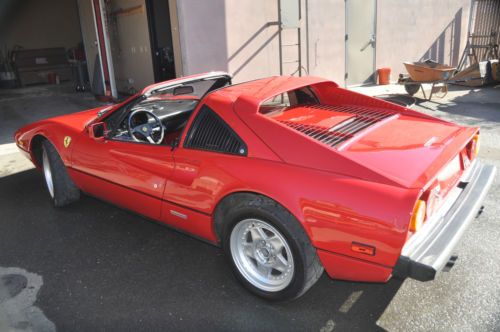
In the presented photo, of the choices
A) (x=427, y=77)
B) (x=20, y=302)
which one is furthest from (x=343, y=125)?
(x=427, y=77)

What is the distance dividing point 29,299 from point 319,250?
6.86 feet

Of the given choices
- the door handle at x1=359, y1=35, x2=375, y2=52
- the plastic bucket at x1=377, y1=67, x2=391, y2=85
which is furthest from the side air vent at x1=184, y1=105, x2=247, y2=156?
the plastic bucket at x1=377, y1=67, x2=391, y2=85

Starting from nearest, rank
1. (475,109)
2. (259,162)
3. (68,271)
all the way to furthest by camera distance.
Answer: (259,162), (68,271), (475,109)

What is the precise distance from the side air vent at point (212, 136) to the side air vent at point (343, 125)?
0.43m

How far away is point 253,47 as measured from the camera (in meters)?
9.43

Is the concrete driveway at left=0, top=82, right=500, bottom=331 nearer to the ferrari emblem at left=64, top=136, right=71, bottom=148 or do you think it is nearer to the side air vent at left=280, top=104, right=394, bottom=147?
the ferrari emblem at left=64, top=136, right=71, bottom=148

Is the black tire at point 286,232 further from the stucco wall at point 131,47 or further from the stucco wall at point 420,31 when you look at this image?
the stucco wall at point 420,31

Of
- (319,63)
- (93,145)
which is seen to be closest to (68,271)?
(93,145)

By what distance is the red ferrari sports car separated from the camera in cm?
233

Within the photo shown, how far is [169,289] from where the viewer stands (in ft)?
10.1

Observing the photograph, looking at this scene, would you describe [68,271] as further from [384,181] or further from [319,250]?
[384,181]

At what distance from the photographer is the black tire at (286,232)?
253 cm

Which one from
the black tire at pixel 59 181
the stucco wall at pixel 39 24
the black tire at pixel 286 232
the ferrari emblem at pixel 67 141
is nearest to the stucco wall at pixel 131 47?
the stucco wall at pixel 39 24

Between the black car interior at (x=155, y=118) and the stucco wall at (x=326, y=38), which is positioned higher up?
the stucco wall at (x=326, y=38)
